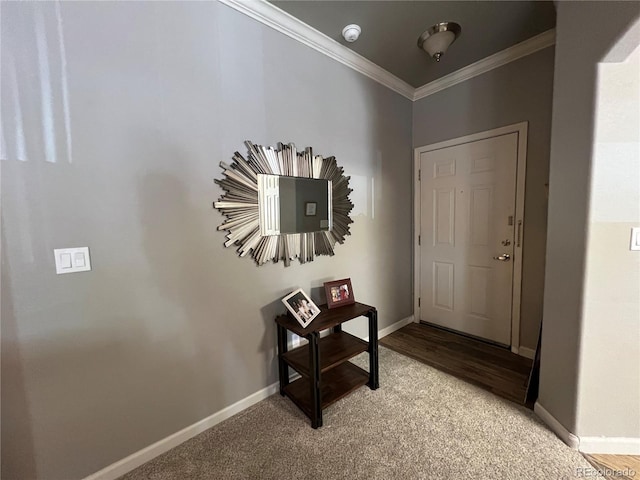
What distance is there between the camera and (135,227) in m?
1.29

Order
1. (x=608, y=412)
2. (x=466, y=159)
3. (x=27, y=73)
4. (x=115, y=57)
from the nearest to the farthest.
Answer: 1. (x=27, y=73)
2. (x=115, y=57)
3. (x=608, y=412)
4. (x=466, y=159)

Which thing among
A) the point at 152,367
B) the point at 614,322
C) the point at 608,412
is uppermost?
the point at 614,322

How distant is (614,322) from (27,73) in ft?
9.48

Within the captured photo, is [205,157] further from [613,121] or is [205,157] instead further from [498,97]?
[498,97]

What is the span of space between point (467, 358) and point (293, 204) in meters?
2.02

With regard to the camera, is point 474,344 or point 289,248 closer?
point 289,248

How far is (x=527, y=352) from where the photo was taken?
2256 mm

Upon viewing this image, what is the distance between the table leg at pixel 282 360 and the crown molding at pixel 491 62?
8.99 ft

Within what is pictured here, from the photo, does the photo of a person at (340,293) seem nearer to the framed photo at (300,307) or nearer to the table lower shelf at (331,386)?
the framed photo at (300,307)

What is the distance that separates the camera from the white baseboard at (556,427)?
53.8 inches

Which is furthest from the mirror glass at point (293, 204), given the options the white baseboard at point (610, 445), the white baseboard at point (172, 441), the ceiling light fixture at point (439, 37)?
the white baseboard at point (610, 445)

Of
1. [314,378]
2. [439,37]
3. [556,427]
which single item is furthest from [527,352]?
[439,37]

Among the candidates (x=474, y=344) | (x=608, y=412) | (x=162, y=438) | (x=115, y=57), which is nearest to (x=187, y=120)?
(x=115, y=57)

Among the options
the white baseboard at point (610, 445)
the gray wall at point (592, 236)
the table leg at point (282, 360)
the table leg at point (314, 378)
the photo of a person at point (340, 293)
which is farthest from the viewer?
the photo of a person at point (340, 293)
